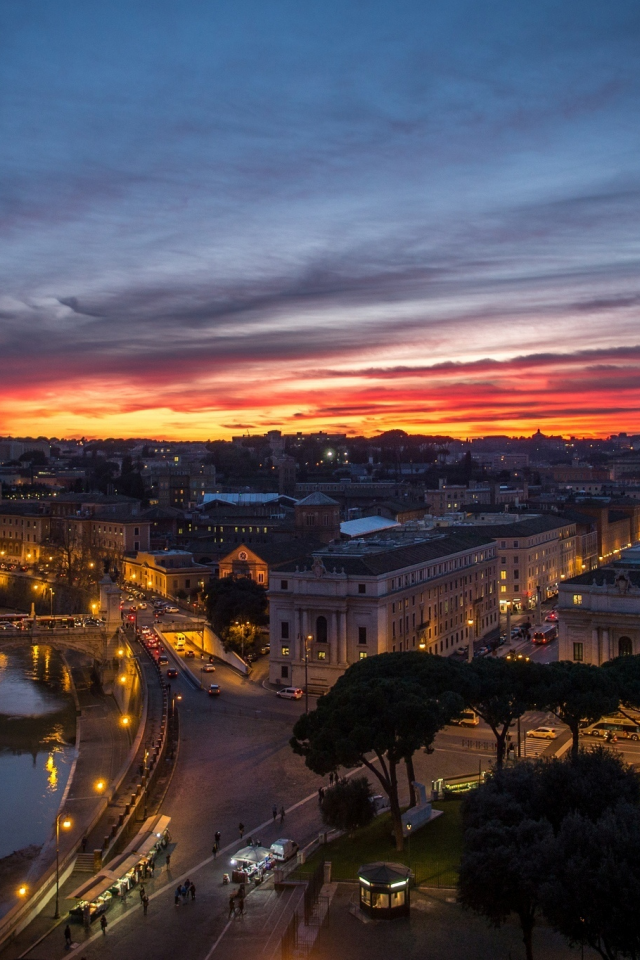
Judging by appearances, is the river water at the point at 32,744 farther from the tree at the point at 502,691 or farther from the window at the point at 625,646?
the window at the point at 625,646

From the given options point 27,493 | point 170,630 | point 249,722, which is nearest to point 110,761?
point 249,722

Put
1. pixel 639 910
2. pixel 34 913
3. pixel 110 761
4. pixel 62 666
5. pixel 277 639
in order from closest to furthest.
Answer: pixel 639 910 < pixel 34 913 < pixel 110 761 < pixel 277 639 < pixel 62 666

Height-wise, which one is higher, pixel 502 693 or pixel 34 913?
pixel 502 693

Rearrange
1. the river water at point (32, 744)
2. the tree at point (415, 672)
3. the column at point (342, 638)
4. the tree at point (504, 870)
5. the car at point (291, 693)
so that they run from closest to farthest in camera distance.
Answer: the tree at point (504, 870) → the tree at point (415, 672) → the river water at point (32, 744) → the car at point (291, 693) → the column at point (342, 638)

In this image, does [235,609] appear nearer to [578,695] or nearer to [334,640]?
[334,640]

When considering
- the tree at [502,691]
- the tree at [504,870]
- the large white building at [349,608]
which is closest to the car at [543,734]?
the tree at [502,691]

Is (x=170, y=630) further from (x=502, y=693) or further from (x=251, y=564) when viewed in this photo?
(x=502, y=693)

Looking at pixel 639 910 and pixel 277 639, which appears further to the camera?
pixel 277 639
